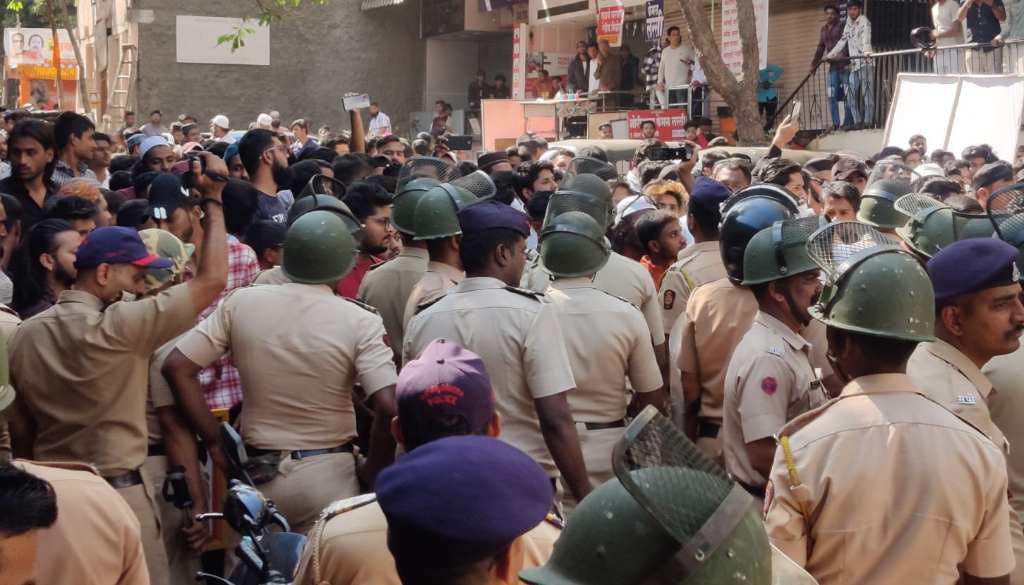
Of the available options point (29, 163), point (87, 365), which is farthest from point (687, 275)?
point (29, 163)

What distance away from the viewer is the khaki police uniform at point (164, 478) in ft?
15.6

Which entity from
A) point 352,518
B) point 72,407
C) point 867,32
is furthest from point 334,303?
point 867,32

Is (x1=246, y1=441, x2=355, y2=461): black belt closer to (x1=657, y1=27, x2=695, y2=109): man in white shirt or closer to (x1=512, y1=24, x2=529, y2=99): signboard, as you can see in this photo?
(x1=657, y1=27, x2=695, y2=109): man in white shirt

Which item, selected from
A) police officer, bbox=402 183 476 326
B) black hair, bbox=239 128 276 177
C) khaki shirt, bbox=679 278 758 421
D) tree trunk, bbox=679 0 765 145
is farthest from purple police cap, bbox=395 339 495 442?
tree trunk, bbox=679 0 765 145

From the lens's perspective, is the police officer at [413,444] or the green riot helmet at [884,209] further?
the green riot helmet at [884,209]

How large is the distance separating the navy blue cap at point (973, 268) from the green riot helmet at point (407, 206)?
2743 mm

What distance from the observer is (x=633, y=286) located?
18.5ft

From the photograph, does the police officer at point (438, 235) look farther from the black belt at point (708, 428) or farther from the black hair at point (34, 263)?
the black hair at point (34, 263)

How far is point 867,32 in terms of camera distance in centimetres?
1784

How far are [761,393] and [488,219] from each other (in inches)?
50.5

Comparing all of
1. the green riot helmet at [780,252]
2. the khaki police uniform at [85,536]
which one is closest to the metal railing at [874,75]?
the green riot helmet at [780,252]

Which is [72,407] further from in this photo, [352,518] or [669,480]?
[669,480]

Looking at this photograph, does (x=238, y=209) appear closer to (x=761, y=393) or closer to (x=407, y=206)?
(x=407, y=206)

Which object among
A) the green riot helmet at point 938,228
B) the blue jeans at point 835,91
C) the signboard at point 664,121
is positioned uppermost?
the blue jeans at point 835,91
